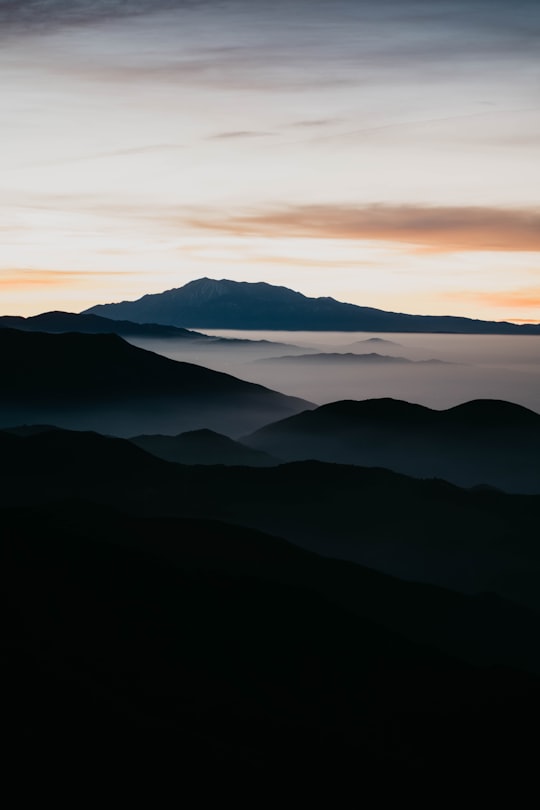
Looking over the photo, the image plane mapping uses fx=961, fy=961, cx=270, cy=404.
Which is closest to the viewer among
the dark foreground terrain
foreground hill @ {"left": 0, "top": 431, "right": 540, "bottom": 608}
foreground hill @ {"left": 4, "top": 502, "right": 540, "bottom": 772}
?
foreground hill @ {"left": 4, "top": 502, "right": 540, "bottom": 772}

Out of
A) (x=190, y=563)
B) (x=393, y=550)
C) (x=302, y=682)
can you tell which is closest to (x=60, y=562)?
(x=190, y=563)

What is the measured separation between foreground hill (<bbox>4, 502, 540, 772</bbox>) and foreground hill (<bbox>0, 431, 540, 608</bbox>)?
27.6 m

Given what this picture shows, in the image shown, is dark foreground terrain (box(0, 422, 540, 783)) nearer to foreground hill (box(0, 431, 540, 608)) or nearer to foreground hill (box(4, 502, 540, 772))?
foreground hill (box(4, 502, 540, 772))

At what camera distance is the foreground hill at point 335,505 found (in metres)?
151

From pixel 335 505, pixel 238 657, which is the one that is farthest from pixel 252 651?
pixel 335 505

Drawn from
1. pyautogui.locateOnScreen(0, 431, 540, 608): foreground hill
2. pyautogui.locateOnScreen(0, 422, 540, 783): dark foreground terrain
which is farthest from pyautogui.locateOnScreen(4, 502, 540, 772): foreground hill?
pyautogui.locateOnScreen(0, 431, 540, 608): foreground hill

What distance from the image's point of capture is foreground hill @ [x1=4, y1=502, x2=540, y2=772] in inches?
2901

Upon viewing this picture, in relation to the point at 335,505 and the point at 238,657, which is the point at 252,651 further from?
the point at 335,505

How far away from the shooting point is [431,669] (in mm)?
94938

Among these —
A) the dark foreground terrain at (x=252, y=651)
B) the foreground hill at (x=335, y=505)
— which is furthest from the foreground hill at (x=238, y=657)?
the foreground hill at (x=335, y=505)

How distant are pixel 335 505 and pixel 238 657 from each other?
85.7 metres

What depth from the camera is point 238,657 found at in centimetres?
9250

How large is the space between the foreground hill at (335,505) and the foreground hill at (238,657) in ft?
90.5

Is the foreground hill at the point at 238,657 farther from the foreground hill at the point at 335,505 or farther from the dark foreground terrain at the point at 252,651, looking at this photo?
the foreground hill at the point at 335,505
